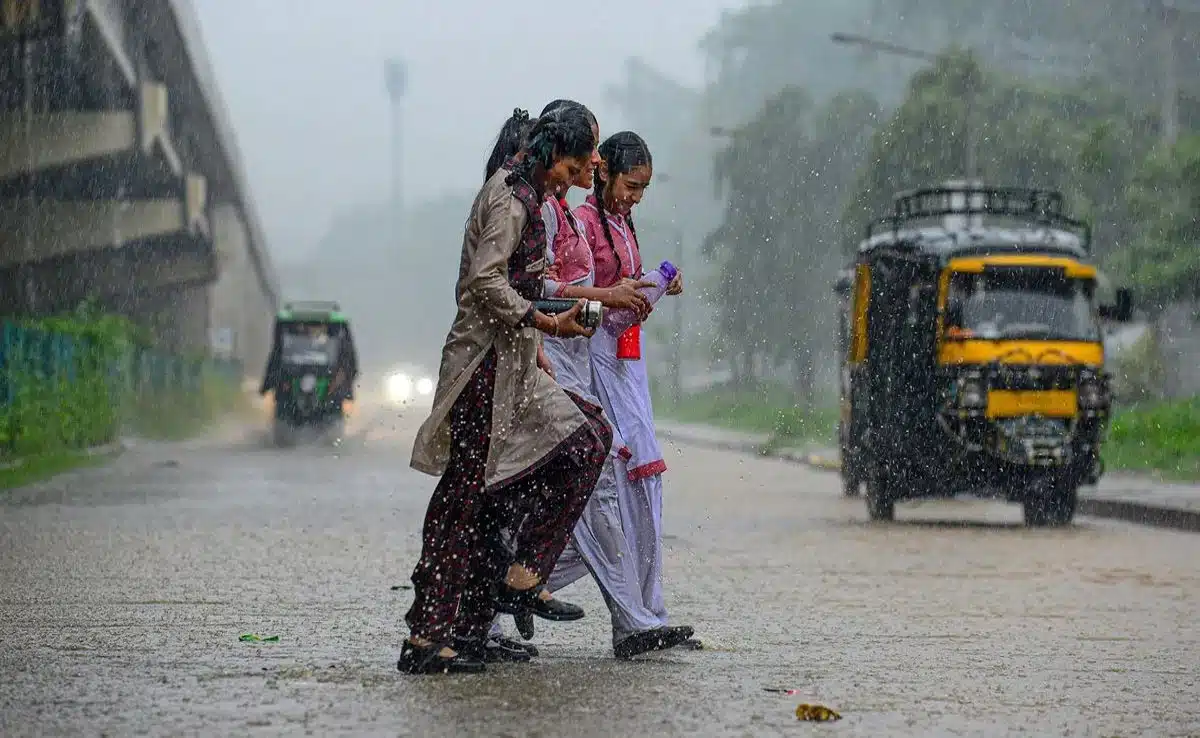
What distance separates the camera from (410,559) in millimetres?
12711

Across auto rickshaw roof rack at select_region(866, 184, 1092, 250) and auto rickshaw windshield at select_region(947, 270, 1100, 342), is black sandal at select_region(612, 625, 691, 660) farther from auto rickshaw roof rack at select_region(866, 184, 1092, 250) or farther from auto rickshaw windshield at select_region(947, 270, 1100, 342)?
auto rickshaw roof rack at select_region(866, 184, 1092, 250)

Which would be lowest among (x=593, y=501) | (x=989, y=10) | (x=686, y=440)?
(x=686, y=440)

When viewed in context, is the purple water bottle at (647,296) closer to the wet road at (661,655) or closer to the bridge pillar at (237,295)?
the wet road at (661,655)

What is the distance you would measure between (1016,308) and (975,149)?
62.2 feet

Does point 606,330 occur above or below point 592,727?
above

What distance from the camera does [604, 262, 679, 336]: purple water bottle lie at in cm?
770

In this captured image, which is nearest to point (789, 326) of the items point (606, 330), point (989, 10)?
point (989, 10)

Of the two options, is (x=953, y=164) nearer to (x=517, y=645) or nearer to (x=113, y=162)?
(x=113, y=162)

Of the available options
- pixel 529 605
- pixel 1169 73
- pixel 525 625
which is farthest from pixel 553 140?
pixel 1169 73

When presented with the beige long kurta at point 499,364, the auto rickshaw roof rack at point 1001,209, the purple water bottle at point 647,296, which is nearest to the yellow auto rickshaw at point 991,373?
the auto rickshaw roof rack at point 1001,209

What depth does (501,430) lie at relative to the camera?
714 centimetres

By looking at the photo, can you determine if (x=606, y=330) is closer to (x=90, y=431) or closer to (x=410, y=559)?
(x=410, y=559)

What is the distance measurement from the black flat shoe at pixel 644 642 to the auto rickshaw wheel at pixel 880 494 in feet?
34.3

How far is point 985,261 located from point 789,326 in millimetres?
41474
